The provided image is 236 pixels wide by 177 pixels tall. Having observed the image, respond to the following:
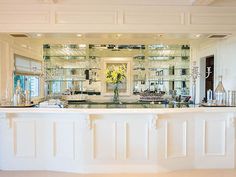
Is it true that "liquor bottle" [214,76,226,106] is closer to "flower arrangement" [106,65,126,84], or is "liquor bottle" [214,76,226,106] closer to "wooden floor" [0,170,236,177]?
"wooden floor" [0,170,236,177]

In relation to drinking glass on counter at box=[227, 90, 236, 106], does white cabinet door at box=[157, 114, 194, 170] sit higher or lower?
lower

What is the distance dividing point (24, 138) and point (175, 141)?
7.73ft

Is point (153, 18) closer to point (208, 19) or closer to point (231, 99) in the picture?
point (208, 19)

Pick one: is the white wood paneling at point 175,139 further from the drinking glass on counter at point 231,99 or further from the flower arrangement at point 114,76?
the flower arrangement at point 114,76

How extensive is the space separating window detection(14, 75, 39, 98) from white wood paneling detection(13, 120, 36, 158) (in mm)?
1178

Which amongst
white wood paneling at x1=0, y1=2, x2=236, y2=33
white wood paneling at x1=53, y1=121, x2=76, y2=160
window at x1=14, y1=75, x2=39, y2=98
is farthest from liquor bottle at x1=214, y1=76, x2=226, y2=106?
window at x1=14, y1=75, x2=39, y2=98

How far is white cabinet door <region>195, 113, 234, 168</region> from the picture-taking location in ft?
12.6

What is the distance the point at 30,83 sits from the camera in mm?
5289

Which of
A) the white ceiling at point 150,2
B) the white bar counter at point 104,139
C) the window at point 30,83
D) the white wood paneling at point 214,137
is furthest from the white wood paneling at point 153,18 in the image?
Result: the window at point 30,83

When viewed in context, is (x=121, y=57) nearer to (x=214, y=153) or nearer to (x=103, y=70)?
(x=103, y=70)

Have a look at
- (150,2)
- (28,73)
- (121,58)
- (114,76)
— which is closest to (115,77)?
(114,76)

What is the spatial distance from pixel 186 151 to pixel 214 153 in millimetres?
463

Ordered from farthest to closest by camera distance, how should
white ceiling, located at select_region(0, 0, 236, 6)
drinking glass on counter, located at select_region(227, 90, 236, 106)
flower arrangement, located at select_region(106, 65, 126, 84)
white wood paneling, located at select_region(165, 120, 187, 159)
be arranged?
flower arrangement, located at select_region(106, 65, 126, 84) → drinking glass on counter, located at select_region(227, 90, 236, 106) → white wood paneling, located at select_region(165, 120, 187, 159) → white ceiling, located at select_region(0, 0, 236, 6)

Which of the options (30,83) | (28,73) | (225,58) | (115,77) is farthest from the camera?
(30,83)
